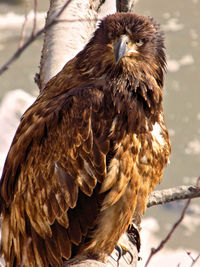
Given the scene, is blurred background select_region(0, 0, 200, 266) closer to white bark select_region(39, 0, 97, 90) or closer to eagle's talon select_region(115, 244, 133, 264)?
white bark select_region(39, 0, 97, 90)

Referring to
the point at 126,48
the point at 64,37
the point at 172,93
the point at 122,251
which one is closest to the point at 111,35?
the point at 126,48

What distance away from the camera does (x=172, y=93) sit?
9.58 meters

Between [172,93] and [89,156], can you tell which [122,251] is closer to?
[89,156]

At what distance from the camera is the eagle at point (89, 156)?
3383 millimetres

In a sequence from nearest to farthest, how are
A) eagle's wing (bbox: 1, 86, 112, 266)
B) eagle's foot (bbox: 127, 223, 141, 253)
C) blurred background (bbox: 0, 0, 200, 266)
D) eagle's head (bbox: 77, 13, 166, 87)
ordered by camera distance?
eagle's wing (bbox: 1, 86, 112, 266), eagle's head (bbox: 77, 13, 166, 87), eagle's foot (bbox: 127, 223, 141, 253), blurred background (bbox: 0, 0, 200, 266)

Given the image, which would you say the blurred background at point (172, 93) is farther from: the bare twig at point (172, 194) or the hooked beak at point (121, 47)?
the hooked beak at point (121, 47)

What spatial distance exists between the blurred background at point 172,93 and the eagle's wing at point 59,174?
12.8 feet

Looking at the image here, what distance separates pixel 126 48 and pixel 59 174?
77 centimetres

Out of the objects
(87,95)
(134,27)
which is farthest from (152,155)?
(134,27)

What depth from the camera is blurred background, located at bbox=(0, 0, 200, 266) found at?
780 centimetres

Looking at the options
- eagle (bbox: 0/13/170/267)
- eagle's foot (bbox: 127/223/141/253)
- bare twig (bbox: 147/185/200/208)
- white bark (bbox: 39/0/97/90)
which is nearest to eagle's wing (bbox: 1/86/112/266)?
eagle (bbox: 0/13/170/267)

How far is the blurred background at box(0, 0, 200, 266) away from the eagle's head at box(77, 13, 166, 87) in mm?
3933

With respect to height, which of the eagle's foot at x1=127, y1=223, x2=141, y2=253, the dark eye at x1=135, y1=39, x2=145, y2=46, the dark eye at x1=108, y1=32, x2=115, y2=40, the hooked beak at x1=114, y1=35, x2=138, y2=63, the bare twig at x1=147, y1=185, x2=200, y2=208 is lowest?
the eagle's foot at x1=127, y1=223, x2=141, y2=253

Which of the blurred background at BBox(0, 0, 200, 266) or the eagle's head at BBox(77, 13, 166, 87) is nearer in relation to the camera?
the eagle's head at BBox(77, 13, 166, 87)
